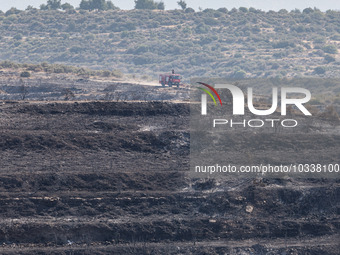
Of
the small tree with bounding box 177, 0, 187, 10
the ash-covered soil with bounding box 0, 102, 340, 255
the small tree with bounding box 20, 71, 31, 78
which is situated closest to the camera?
the ash-covered soil with bounding box 0, 102, 340, 255

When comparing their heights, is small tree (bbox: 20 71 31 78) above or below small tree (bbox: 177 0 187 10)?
below

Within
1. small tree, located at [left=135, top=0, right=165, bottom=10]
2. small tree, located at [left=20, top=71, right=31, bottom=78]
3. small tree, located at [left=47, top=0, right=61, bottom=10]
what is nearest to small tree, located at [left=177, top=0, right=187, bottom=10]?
small tree, located at [left=135, top=0, right=165, bottom=10]

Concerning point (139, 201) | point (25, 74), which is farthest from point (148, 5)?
point (139, 201)

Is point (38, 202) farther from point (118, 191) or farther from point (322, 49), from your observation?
point (322, 49)

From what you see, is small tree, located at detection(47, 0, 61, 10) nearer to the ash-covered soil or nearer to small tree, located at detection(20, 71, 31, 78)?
small tree, located at detection(20, 71, 31, 78)

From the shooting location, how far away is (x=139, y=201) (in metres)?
25.8

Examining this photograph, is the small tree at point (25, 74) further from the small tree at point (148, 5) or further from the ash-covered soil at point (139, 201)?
the small tree at point (148, 5)

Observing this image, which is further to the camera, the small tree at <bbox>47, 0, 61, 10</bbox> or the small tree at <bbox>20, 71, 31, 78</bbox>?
the small tree at <bbox>47, 0, 61, 10</bbox>

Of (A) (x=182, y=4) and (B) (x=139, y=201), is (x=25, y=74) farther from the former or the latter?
(A) (x=182, y=4)

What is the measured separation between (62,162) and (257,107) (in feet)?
48.3

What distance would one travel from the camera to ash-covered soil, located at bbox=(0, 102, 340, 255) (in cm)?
2366

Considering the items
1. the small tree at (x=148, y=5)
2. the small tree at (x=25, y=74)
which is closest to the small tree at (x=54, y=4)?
→ the small tree at (x=148, y=5)

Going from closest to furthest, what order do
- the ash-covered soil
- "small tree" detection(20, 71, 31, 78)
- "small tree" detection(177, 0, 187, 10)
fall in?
1. the ash-covered soil
2. "small tree" detection(20, 71, 31, 78)
3. "small tree" detection(177, 0, 187, 10)

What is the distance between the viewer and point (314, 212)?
26375 mm
